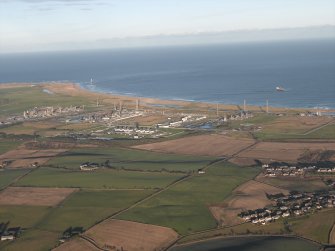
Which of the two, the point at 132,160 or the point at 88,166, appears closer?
the point at 88,166

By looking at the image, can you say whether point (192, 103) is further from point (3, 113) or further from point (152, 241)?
point (152, 241)

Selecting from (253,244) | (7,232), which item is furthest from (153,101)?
(253,244)

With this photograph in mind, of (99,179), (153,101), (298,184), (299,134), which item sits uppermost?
(153,101)

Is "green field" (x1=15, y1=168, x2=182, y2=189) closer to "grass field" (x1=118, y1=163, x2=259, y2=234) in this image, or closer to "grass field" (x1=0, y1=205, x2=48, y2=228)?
"grass field" (x1=118, y1=163, x2=259, y2=234)

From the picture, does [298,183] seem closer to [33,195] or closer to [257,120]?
[33,195]

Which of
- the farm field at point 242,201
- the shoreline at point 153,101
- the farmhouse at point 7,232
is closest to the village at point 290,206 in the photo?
the farm field at point 242,201

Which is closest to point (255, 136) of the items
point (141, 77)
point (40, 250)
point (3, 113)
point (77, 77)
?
point (40, 250)
